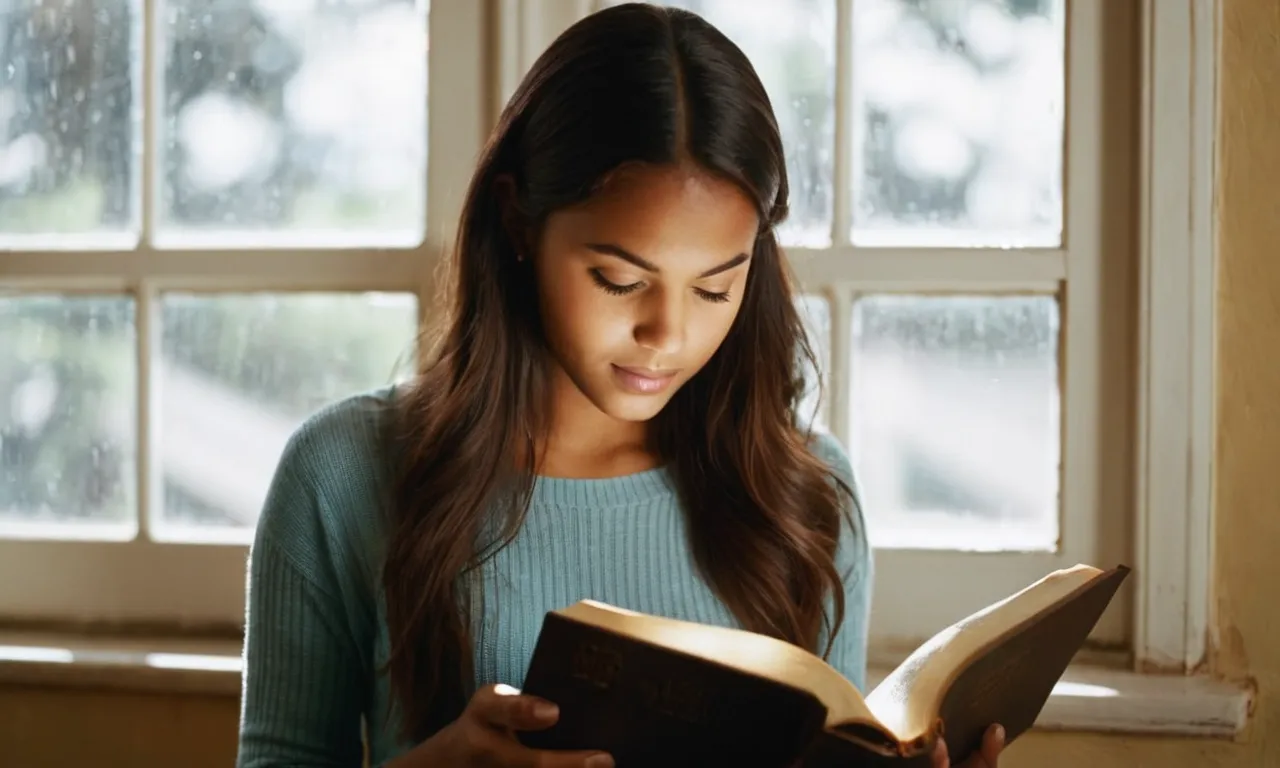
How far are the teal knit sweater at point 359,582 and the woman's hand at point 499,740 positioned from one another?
0.22 metres

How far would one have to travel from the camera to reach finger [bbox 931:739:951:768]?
0.78 m

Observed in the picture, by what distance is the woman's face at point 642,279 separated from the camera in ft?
3.23

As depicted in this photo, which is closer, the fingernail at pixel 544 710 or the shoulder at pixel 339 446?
the fingernail at pixel 544 710

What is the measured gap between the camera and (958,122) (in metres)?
1.50

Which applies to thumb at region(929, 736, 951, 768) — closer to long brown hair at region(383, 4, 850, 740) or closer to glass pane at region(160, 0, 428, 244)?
long brown hair at region(383, 4, 850, 740)

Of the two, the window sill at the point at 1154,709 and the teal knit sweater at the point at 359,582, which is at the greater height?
the teal knit sweater at the point at 359,582

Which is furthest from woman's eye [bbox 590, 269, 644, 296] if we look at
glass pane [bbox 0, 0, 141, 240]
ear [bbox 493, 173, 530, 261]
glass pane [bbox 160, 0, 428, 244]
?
glass pane [bbox 0, 0, 141, 240]

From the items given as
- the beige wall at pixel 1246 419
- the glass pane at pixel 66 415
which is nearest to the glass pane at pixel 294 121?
the glass pane at pixel 66 415

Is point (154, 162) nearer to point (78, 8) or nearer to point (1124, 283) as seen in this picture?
point (78, 8)

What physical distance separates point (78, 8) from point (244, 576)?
2.51 feet

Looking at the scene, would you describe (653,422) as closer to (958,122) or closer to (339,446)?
(339,446)

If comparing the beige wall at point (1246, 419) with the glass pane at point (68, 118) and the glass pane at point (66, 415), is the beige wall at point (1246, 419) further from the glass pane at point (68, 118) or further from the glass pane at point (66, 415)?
the glass pane at point (68, 118)

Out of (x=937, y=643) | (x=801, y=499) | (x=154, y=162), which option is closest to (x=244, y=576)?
(x=154, y=162)

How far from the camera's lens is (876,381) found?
1.53 meters
